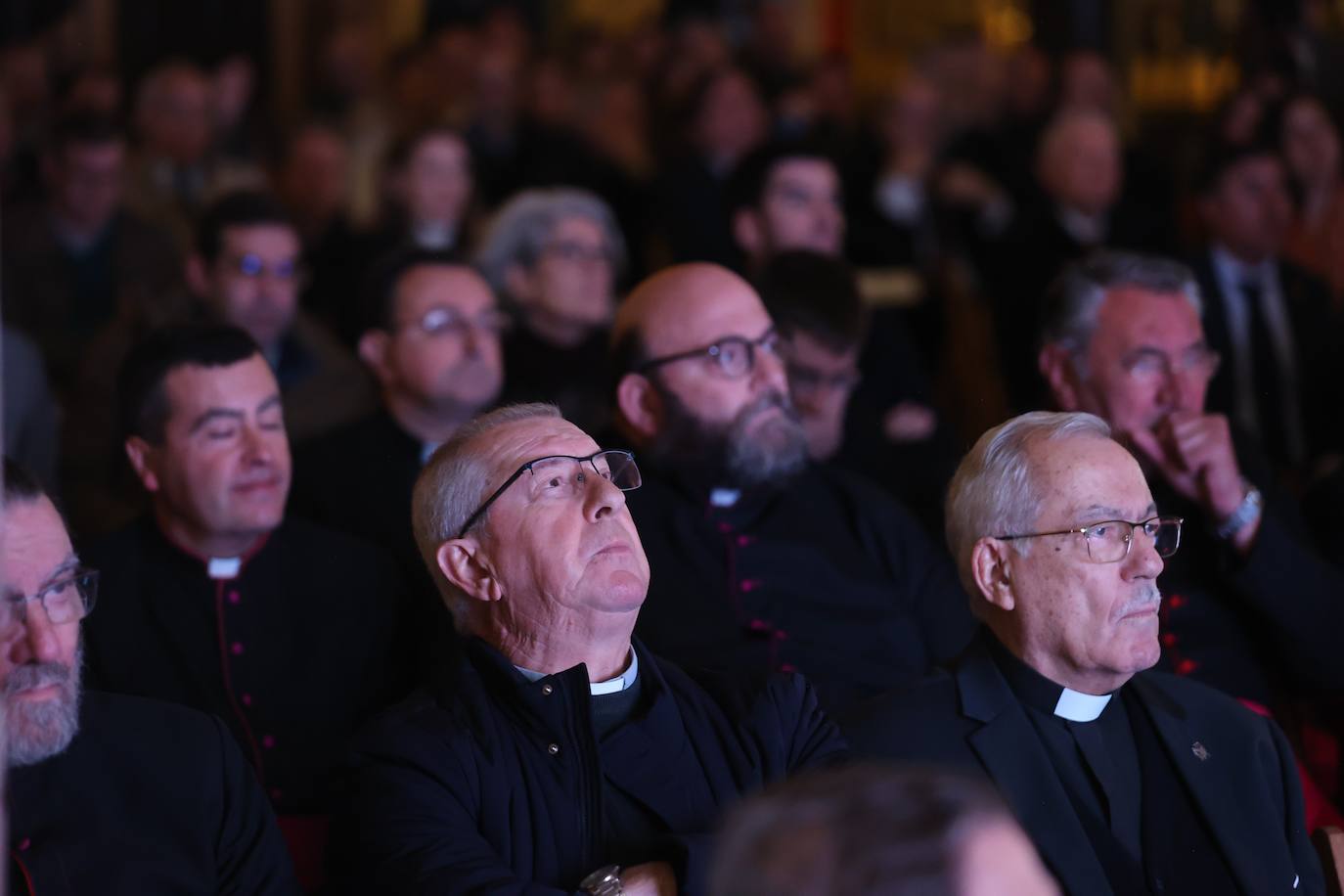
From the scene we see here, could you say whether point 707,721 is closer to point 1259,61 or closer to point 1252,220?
point 1252,220

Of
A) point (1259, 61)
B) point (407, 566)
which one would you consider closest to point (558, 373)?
point (407, 566)

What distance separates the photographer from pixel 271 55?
356 inches

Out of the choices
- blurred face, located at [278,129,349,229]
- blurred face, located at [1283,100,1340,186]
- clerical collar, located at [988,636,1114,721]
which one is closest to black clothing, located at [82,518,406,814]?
clerical collar, located at [988,636,1114,721]

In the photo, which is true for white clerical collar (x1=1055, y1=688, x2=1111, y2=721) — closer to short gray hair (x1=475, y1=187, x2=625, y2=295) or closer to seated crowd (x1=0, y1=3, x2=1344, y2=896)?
seated crowd (x1=0, y1=3, x2=1344, y2=896)

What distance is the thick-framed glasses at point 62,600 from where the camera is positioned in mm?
2164

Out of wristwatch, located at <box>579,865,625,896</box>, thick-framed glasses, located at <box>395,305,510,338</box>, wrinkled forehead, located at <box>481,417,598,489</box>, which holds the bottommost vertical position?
wristwatch, located at <box>579,865,625,896</box>

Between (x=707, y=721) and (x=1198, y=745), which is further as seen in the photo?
(x=1198, y=745)

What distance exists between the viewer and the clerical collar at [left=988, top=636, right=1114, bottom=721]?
98.7 inches

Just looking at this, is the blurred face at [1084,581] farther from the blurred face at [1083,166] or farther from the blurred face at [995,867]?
the blurred face at [1083,166]

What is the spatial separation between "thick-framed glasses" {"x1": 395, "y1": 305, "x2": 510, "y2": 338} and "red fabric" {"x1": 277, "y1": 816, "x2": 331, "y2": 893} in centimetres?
162

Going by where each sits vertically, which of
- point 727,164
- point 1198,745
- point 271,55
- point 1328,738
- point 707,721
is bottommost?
point 1328,738

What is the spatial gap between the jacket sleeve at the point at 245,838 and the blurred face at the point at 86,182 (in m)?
3.71

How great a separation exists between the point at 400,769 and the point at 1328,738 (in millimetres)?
2254

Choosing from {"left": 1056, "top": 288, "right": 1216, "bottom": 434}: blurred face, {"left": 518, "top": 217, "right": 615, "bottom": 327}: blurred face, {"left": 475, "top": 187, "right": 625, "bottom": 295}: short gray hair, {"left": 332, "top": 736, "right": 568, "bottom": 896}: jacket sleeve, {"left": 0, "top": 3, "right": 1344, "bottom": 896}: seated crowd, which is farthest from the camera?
{"left": 475, "top": 187, "right": 625, "bottom": 295}: short gray hair
